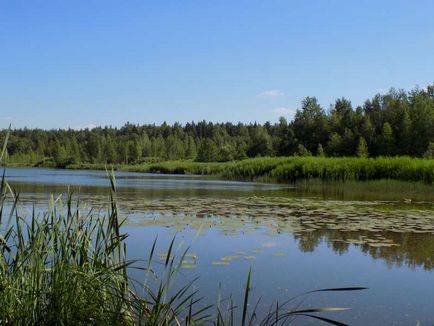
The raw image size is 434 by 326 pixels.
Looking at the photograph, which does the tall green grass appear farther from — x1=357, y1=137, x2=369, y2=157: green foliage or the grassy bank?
x1=357, y1=137, x2=369, y2=157: green foliage

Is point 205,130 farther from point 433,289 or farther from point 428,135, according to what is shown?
point 433,289

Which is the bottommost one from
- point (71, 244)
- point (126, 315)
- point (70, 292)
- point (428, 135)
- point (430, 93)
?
point (126, 315)

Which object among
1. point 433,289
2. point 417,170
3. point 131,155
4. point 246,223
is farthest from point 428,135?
point 131,155

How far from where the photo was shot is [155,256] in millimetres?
7168

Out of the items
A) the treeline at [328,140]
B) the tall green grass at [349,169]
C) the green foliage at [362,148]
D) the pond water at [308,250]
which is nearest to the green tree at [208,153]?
the treeline at [328,140]

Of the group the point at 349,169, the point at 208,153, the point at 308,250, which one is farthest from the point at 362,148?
the point at 308,250

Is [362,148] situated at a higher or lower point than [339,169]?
higher

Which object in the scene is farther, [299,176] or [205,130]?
[205,130]

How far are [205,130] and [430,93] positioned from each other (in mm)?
90960

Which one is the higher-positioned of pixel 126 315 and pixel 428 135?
pixel 428 135

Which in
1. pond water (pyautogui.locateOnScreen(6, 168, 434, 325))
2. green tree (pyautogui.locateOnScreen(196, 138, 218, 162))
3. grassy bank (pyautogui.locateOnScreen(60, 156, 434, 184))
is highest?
green tree (pyautogui.locateOnScreen(196, 138, 218, 162))

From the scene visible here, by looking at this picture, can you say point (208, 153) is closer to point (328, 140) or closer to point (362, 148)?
point (328, 140)

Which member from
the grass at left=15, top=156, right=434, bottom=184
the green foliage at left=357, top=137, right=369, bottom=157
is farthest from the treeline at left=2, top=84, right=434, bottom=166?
the grass at left=15, top=156, right=434, bottom=184

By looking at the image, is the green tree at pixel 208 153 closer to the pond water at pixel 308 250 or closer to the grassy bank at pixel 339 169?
the grassy bank at pixel 339 169
